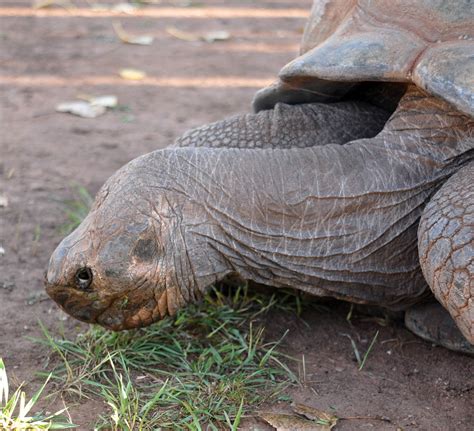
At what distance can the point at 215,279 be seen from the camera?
103 inches

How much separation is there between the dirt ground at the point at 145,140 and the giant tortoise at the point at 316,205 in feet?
0.69

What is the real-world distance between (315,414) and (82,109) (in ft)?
10.2

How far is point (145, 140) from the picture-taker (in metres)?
4.59

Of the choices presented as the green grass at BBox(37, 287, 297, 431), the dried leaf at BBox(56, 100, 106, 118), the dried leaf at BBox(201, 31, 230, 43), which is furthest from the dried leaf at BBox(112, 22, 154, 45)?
the green grass at BBox(37, 287, 297, 431)

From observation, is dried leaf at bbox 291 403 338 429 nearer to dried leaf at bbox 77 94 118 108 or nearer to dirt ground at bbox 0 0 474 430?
dirt ground at bbox 0 0 474 430

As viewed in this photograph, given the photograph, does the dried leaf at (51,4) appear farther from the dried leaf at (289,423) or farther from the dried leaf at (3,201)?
the dried leaf at (289,423)

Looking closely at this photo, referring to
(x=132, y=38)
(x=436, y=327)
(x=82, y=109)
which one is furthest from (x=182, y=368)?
(x=132, y=38)

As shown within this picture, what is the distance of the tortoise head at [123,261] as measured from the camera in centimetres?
247

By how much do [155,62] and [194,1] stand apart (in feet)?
A: 7.06

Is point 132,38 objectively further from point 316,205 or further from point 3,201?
point 316,205

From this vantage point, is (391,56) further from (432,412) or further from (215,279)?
(432,412)

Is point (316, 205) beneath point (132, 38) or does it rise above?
above

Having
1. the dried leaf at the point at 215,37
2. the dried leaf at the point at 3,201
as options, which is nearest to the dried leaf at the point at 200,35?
the dried leaf at the point at 215,37

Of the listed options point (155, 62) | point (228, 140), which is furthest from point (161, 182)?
point (155, 62)
